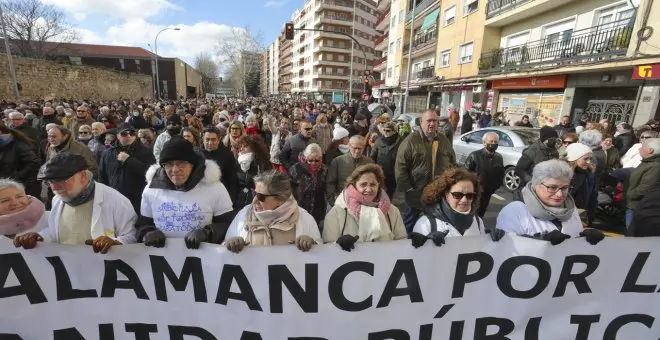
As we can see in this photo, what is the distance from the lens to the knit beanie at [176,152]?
2217 millimetres

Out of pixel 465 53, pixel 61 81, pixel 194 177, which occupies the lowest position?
pixel 194 177

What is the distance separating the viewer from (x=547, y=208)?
2268 mm

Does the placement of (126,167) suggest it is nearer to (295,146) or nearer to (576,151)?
(295,146)

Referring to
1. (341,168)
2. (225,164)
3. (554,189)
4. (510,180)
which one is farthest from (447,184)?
(510,180)

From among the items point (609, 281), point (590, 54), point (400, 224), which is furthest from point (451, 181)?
point (590, 54)

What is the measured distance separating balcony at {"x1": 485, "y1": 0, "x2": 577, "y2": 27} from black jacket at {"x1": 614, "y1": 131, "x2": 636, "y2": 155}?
9.69 meters

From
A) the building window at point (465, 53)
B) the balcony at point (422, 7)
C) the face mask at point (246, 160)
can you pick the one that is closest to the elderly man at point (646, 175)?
the face mask at point (246, 160)

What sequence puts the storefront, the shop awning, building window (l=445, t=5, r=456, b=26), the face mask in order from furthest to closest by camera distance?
1. the shop awning
2. building window (l=445, t=5, r=456, b=26)
3. the storefront
4. the face mask

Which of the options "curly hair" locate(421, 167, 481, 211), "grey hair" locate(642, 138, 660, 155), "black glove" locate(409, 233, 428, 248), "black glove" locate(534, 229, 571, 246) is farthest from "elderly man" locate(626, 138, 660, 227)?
"black glove" locate(409, 233, 428, 248)

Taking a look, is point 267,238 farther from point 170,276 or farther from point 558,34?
point 558,34

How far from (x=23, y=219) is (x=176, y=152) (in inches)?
42.6

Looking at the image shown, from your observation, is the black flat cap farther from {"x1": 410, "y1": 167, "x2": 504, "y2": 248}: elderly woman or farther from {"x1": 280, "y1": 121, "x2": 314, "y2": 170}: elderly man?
{"x1": 280, "y1": 121, "x2": 314, "y2": 170}: elderly man

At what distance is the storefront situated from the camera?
44.5ft

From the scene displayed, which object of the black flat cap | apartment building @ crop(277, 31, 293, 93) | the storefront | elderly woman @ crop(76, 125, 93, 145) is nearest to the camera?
the black flat cap
